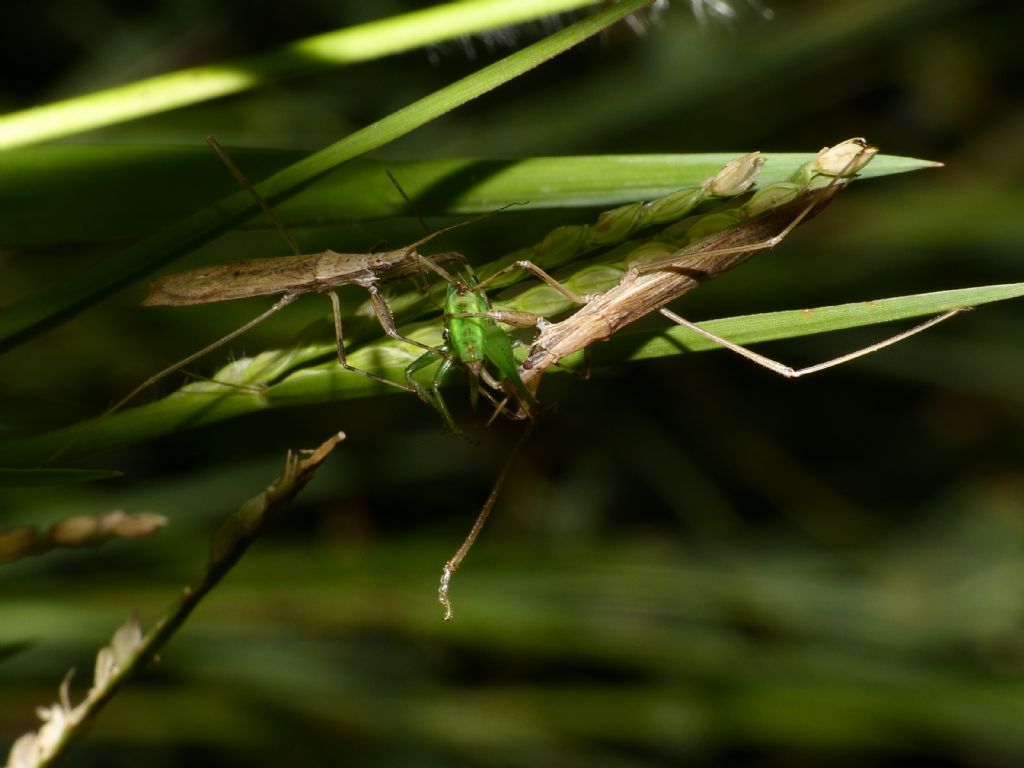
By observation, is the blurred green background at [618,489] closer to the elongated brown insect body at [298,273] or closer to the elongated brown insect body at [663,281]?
the elongated brown insect body at [298,273]

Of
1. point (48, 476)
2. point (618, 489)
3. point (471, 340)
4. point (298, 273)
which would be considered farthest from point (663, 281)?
point (618, 489)

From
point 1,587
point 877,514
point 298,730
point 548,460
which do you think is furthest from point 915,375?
point 1,587

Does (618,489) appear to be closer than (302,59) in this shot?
No

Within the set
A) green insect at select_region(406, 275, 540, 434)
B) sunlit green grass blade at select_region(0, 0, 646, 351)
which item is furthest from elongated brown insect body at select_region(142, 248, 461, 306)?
sunlit green grass blade at select_region(0, 0, 646, 351)

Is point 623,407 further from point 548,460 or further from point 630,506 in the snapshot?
point 630,506

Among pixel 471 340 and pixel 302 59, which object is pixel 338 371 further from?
pixel 302 59

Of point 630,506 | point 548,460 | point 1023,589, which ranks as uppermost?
point 548,460

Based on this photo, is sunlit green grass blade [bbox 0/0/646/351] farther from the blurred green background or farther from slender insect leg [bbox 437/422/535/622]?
the blurred green background
